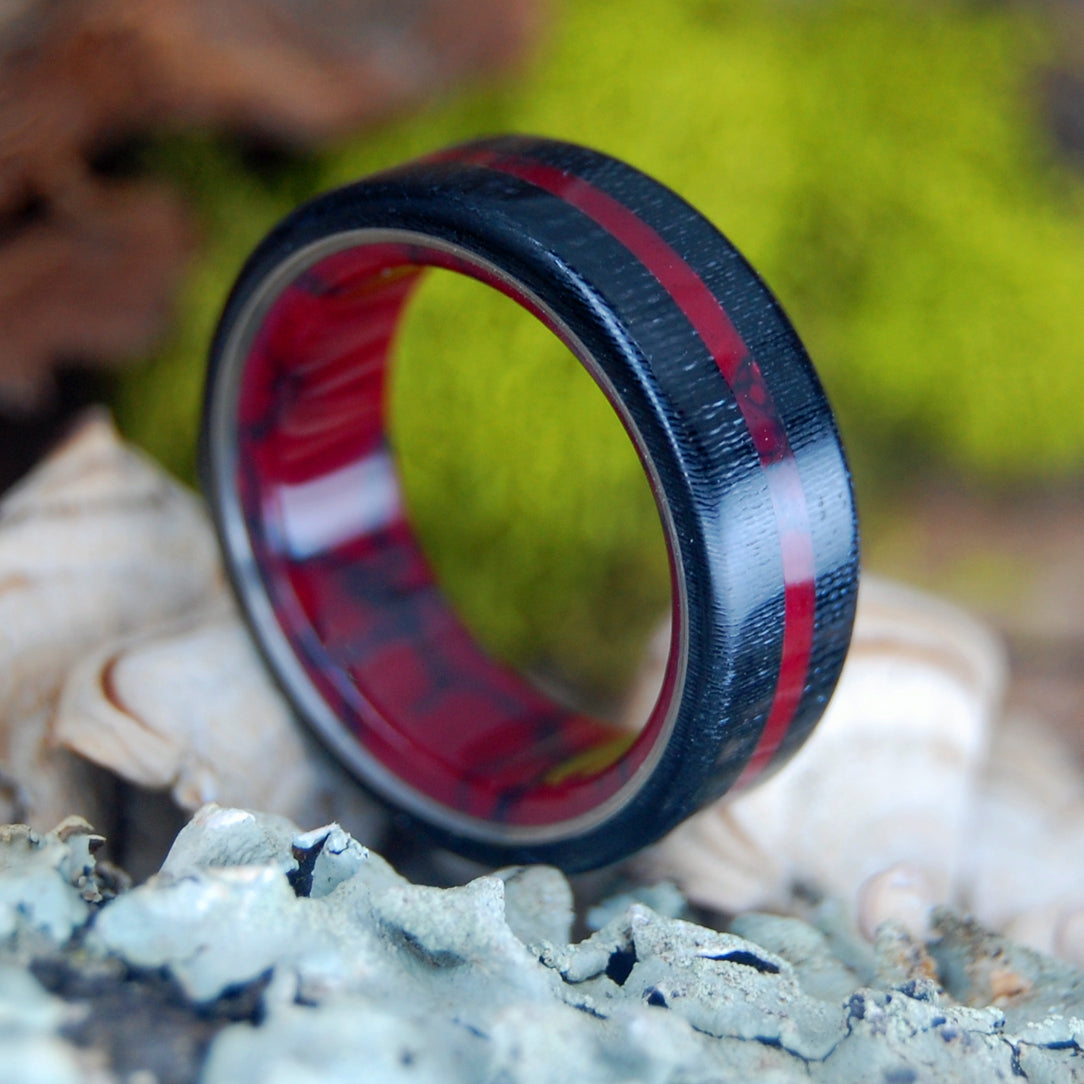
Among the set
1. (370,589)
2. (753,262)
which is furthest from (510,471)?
(753,262)

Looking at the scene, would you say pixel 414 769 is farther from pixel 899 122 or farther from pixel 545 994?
pixel 899 122

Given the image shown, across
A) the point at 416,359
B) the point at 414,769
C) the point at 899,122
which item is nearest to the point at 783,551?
the point at 414,769

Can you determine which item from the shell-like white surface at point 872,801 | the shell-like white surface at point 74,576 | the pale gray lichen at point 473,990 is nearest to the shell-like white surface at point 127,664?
the shell-like white surface at point 74,576

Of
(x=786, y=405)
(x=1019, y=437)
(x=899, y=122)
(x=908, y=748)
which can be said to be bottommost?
(x=908, y=748)

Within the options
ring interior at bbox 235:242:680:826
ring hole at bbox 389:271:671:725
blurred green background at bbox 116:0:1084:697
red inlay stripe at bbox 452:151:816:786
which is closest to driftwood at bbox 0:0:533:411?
blurred green background at bbox 116:0:1084:697

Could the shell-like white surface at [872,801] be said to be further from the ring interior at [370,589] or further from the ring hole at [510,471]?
the ring hole at [510,471]

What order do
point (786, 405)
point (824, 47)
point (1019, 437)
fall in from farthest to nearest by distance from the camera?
point (824, 47) → point (1019, 437) → point (786, 405)
